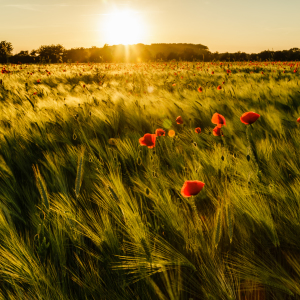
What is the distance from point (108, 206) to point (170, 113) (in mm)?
1698

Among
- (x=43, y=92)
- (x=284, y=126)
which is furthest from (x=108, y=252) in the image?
(x=43, y=92)

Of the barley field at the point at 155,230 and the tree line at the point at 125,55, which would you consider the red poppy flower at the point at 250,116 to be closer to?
the barley field at the point at 155,230

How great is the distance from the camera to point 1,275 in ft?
2.60

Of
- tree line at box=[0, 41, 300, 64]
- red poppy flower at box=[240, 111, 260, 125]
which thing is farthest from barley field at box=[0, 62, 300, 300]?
tree line at box=[0, 41, 300, 64]

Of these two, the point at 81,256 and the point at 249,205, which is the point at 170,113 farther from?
the point at 81,256

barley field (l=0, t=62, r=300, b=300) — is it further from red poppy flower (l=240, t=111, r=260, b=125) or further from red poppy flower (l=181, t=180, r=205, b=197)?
red poppy flower (l=240, t=111, r=260, b=125)

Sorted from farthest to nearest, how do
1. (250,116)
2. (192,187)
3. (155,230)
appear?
(250,116), (155,230), (192,187)

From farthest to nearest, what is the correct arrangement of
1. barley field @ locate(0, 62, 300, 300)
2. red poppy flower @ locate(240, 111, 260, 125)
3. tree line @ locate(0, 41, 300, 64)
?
tree line @ locate(0, 41, 300, 64)
red poppy flower @ locate(240, 111, 260, 125)
barley field @ locate(0, 62, 300, 300)

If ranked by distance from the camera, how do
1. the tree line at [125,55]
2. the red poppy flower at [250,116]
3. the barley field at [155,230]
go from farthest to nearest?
the tree line at [125,55], the red poppy flower at [250,116], the barley field at [155,230]

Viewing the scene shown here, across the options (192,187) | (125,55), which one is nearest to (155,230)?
(192,187)

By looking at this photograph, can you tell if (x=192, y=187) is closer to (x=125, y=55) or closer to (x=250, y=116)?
(x=250, y=116)

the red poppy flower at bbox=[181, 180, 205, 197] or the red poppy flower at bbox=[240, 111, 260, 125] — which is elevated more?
the red poppy flower at bbox=[240, 111, 260, 125]

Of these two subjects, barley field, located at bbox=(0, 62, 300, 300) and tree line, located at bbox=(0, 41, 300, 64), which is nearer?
barley field, located at bbox=(0, 62, 300, 300)

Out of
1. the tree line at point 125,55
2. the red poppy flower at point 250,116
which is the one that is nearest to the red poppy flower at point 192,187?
the red poppy flower at point 250,116
